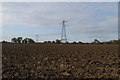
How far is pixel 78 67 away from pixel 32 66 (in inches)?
112

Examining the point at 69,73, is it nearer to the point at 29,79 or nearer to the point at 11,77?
the point at 29,79

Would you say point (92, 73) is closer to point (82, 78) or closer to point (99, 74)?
point (99, 74)

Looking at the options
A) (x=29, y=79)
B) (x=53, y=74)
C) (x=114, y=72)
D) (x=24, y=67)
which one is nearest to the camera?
(x=29, y=79)

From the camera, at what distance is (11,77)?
8.99 meters

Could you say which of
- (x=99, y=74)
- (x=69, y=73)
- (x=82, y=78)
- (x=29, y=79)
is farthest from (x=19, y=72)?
(x=99, y=74)

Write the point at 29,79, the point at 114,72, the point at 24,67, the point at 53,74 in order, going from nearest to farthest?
the point at 29,79
the point at 53,74
the point at 114,72
the point at 24,67

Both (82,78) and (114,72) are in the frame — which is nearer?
(82,78)

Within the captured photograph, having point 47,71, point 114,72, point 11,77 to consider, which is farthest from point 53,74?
point 114,72

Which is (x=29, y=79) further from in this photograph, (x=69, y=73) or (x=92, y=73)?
(x=92, y=73)

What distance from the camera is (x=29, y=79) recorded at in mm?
8812

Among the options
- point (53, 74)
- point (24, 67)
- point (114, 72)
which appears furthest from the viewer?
point (24, 67)

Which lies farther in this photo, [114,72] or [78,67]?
[78,67]

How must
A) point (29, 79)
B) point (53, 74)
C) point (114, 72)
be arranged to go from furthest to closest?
point (114, 72), point (53, 74), point (29, 79)

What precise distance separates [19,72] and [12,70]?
1.98 feet
